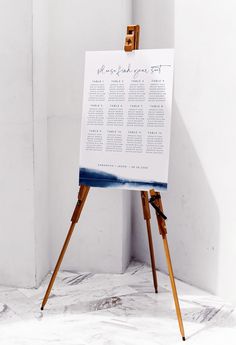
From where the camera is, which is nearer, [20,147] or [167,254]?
[167,254]

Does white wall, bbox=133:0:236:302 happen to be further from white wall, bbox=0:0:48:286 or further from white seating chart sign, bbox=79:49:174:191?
white wall, bbox=0:0:48:286

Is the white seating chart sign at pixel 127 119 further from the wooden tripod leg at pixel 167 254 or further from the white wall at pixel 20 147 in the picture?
the white wall at pixel 20 147

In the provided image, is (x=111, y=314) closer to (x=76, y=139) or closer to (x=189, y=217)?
Answer: (x=189, y=217)

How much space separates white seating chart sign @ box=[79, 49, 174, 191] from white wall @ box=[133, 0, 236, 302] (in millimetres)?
356

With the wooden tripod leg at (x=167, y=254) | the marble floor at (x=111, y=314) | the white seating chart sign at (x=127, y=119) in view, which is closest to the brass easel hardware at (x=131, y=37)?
the white seating chart sign at (x=127, y=119)

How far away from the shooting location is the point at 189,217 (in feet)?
7.92

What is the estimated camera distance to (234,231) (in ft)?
7.16

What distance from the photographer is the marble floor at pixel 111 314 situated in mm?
1850

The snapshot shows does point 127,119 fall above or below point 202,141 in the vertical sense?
above

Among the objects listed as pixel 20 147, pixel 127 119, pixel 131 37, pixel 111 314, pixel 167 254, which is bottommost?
pixel 111 314

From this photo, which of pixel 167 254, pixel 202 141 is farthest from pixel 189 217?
pixel 167 254

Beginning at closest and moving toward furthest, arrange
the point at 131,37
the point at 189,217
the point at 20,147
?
the point at 131,37
the point at 20,147
the point at 189,217

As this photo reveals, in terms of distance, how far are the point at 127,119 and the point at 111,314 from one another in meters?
0.88

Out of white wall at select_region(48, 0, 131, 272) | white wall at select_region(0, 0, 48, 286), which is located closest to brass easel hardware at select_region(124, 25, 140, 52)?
white wall at select_region(48, 0, 131, 272)
